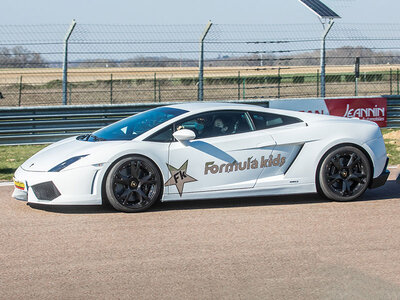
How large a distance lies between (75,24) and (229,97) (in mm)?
18352

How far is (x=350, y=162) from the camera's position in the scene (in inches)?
298

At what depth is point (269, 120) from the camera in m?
7.59

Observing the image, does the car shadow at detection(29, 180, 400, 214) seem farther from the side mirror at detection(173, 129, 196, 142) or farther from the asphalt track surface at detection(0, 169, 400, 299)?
the side mirror at detection(173, 129, 196, 142)

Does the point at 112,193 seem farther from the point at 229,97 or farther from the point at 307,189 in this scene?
the point at 229,97

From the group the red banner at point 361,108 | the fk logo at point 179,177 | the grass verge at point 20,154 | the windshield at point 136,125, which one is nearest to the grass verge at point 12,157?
the grass verge at point 20,154

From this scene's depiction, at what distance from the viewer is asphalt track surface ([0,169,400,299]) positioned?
4.57m

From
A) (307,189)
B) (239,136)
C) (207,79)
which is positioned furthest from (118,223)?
(207,79)

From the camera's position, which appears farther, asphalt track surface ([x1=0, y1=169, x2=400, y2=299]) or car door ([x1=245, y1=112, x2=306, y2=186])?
car door ([x1=245, y1=112, x2=306, y2=186])

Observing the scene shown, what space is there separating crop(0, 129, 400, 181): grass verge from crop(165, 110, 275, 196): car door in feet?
11.0

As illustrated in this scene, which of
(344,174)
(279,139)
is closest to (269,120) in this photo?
(279,139)

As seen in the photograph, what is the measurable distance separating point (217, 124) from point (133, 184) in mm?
1206

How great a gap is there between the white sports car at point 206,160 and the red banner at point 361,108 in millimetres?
6378

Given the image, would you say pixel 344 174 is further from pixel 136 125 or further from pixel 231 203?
pixel 136 125

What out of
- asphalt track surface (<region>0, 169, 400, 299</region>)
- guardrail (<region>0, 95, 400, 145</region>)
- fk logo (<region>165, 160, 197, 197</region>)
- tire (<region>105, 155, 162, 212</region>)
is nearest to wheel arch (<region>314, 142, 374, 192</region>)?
asphalt track surface (<region>0, 169, 400, 299</region>)
